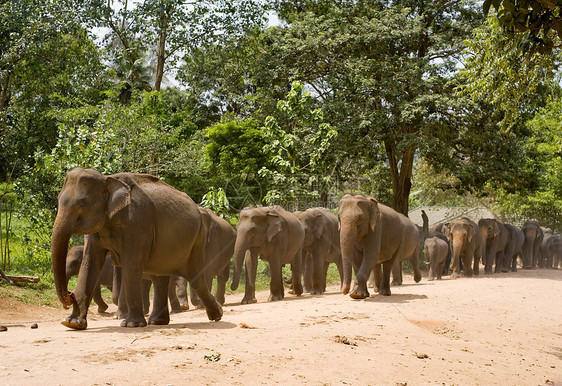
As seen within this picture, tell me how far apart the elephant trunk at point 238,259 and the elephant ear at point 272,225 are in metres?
0.57

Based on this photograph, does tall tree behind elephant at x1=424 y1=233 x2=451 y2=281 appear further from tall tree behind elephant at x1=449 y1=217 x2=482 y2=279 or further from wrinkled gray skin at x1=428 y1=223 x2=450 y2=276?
wrinkled gray skin at x1=428 y1=223 x2=450 y2=276

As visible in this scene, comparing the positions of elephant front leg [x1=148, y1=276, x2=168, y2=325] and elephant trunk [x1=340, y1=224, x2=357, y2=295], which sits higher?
elephant trunk [x1=340, y1=224, x2=357, y2=295]

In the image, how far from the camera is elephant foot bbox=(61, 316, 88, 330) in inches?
299

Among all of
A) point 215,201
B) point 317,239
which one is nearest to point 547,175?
point 317,239

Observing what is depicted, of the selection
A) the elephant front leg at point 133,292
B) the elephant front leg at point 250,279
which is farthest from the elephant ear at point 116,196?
the elephant front leg at point 250,279

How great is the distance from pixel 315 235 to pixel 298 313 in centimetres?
616

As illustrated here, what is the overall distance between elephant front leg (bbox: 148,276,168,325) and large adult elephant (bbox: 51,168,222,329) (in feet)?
0.04

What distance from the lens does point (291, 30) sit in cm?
2575

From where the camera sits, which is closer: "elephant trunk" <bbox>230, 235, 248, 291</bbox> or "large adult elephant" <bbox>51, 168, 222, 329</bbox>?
"large adult elephant" <bbox>51, 168, 222, 329</bbox>

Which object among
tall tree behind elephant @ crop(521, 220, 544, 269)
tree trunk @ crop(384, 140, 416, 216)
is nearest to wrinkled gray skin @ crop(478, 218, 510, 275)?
tall tree behind elephant @ crop(521, 220, 544, 269)

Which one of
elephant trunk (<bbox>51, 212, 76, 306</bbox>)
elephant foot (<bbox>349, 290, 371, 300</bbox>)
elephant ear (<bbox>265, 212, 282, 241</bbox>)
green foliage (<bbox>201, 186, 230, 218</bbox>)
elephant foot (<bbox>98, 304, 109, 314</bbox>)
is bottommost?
elephant foot (<bbox>98, 304, 109, 314</bbox>)

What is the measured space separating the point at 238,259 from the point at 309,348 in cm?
690

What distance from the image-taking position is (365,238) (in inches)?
504

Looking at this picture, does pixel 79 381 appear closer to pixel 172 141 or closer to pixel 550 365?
pixel 550 365
